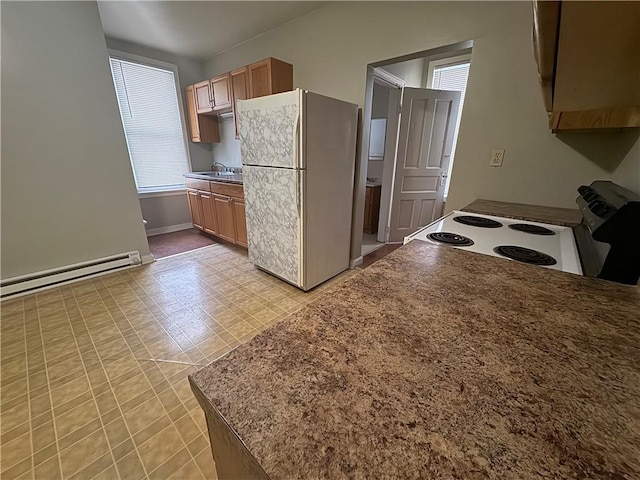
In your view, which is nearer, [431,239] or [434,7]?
[431,239]

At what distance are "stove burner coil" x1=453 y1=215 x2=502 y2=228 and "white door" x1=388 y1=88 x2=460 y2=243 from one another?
2016 mm

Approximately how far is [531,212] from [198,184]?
3.80m

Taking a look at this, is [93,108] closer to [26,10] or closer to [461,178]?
[26,10]

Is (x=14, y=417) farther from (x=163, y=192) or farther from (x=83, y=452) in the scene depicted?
(x=163, y=192)

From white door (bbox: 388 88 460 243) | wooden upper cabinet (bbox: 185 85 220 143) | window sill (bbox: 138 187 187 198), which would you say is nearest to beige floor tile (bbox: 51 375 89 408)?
window sill (bbox: 138 187 187 198)

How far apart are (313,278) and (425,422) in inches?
82.2

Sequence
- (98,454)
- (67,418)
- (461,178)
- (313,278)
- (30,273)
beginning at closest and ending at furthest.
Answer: (98,454) < (67,418) < (461,178) < (30,273) < (313,278)

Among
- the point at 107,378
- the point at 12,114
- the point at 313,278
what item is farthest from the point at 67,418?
the point at 12,114

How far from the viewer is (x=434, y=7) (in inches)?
72.8

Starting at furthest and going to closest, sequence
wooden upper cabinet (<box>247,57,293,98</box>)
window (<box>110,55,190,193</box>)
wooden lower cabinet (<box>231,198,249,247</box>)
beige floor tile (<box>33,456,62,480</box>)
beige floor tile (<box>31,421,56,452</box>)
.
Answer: window (<box>110,55,190,193</box>)
wooden lower cabinet (<box>231,198,249,247</box>)
wooden upper cabinet (<box>247,57,293,98</box>)
beige floor tile (<box>31,421,56,452</box>)
beige floor tile (<box>33,456,62,480</box>)

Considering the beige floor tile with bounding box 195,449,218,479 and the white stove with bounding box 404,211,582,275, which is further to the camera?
the beige floor tile with bounding box 195,449,218,479

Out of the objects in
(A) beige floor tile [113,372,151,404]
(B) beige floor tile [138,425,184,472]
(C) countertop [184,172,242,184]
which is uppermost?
(C) countertop [184,172,242,184]

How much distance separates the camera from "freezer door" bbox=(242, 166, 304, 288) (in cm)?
215

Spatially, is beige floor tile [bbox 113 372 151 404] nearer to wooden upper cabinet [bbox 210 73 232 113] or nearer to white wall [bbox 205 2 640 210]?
white wall [bbox 205 2 640 210]
